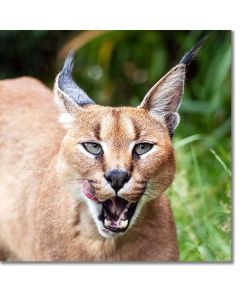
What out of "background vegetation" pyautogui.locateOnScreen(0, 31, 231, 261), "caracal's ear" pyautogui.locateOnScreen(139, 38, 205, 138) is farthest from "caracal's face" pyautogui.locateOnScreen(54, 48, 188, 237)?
"background vegetation" pyautogui.locateOnScreen(0, 31, 231, 261)

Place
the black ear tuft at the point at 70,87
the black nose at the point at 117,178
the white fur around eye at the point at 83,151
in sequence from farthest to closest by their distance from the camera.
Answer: the black ear tuft at the point at 70,87, the white fur around eye at the point at 83,151, the black nose at the point at 117,178

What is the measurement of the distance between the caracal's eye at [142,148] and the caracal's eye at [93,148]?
0.13 meters

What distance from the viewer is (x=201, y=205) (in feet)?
15.1

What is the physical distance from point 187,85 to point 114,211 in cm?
125

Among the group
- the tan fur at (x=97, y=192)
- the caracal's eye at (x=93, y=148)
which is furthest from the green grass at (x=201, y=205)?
the caracal's eye at (x=93, y=148)

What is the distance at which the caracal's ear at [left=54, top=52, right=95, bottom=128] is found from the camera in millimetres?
3984

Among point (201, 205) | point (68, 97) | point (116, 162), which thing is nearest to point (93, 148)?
point (116, 162)

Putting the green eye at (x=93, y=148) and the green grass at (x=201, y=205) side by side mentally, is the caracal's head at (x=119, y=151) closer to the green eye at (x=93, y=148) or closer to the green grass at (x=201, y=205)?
the green eye at (x=93, y=148)

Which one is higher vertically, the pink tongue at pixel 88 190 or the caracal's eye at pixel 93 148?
the caracal's eye at pixel 93 148

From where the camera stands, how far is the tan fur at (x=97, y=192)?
3883 millimetres
